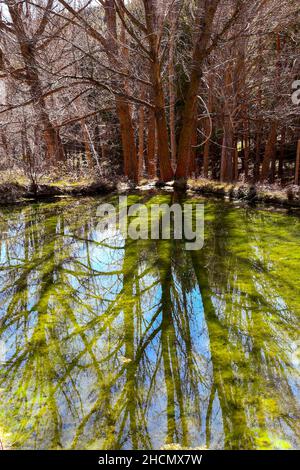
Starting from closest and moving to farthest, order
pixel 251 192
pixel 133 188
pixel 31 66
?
1. pixel 31 66
2. pixel 251 192
3. pixel 133 188

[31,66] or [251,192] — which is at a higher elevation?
[31,66]

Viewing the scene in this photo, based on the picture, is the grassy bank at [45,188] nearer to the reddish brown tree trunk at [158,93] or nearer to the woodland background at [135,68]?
the woodland background at [135,68]

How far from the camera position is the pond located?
2.39 m

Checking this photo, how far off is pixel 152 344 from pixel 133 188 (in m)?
7.94

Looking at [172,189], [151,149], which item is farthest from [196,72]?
[151,149]

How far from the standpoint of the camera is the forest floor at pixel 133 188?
8.24m

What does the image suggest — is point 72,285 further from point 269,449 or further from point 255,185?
point 255,185

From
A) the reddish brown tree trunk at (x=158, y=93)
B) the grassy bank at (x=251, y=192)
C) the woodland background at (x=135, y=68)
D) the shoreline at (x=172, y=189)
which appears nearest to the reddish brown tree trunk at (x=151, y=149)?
the woodland background at (x=135, y=68)

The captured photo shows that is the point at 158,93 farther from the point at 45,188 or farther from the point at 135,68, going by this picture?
the point at 45,188

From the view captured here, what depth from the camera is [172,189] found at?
10.2 metres

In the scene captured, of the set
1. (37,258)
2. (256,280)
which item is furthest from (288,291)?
A: (37,258)

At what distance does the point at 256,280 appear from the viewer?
14.9ft

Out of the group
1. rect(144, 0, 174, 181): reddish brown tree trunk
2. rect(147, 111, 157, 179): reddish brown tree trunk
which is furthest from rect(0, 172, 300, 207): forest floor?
rect(147, 111, 157, 179): reddish brown tree trunk

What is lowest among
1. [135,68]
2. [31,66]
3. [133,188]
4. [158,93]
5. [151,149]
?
[133,188]
